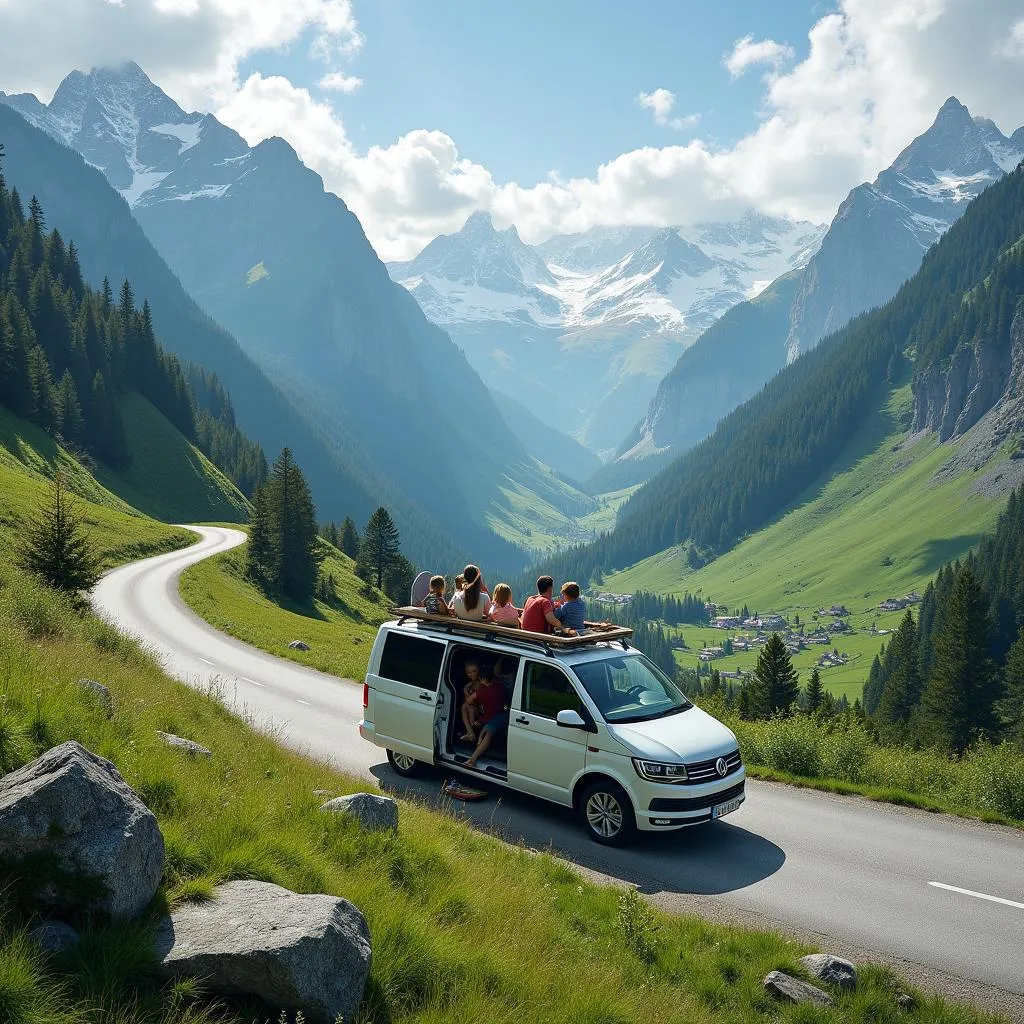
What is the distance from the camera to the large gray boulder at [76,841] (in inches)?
217

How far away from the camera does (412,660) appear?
14.7 m

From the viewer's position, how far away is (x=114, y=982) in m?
5.02

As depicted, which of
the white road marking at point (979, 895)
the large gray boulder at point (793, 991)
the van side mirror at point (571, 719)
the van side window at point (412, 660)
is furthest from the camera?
the van side window at point (412, 660)

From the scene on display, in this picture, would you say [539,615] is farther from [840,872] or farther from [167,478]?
[167,478]

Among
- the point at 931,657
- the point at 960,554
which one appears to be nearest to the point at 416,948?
the point at 931,657

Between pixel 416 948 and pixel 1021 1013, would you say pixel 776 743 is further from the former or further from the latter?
pixel 416 948

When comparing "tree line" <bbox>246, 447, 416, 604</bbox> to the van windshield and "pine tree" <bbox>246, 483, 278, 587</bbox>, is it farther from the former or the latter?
the van windshield

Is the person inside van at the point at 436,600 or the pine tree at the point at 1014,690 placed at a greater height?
the person inside van at the point at 436,600

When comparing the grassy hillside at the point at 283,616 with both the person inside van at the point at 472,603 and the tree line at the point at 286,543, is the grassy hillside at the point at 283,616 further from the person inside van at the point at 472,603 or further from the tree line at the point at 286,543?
the person inside van at the point at 472,603

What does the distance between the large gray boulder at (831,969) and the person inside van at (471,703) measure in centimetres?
685

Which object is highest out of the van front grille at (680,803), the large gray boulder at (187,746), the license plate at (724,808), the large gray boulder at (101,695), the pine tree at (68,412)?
the pine tree at (68,412)

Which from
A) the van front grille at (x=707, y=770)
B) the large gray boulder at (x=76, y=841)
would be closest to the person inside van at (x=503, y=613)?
the van front grille at (x=707, y=770)

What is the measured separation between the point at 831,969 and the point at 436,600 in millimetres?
9563

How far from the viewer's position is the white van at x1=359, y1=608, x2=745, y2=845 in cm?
1143
